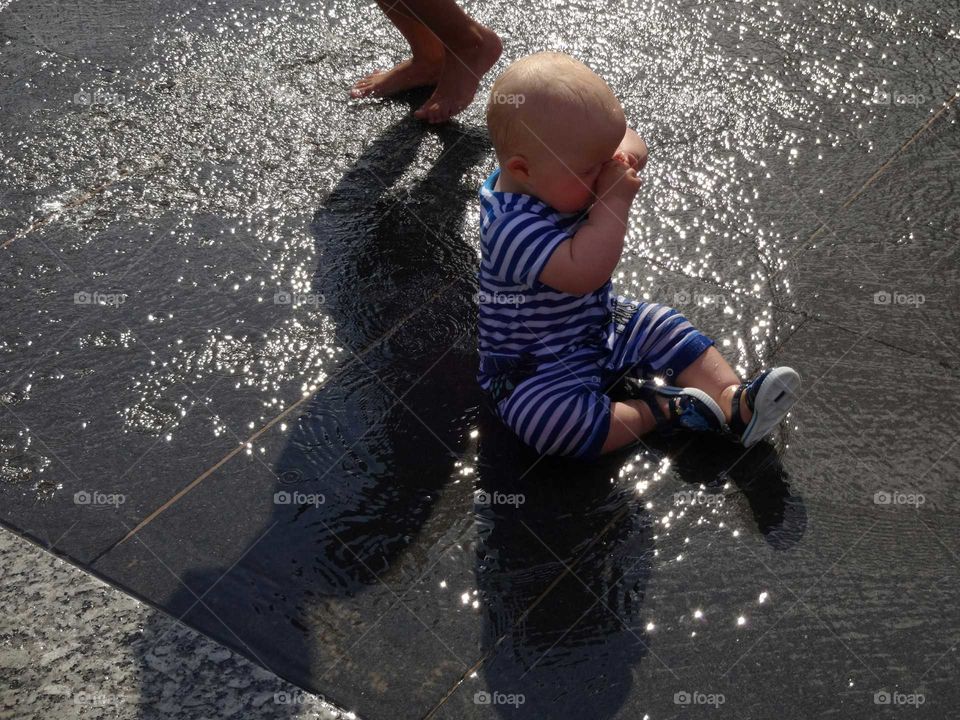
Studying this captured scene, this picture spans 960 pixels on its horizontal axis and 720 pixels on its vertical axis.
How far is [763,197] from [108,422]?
8.13 ft

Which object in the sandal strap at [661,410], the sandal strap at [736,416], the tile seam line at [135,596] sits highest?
the sandal strap at [736,416]

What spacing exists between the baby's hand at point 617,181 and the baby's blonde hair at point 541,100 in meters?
0.13

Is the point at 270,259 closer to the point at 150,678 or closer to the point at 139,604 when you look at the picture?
the point at 139,604

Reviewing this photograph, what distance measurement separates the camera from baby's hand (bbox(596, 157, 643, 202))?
2865 millimetres

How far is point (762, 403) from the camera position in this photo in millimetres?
2832

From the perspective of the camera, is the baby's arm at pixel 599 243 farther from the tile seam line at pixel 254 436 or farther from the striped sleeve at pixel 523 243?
the tile seam line at pixel 254 436

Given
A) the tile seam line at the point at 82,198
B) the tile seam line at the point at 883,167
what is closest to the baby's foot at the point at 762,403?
the tile seam line at the point at 883,167

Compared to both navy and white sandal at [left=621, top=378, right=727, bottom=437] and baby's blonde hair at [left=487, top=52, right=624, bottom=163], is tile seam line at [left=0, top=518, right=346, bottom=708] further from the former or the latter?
baby's blonde hair at [left=487, top=52, right=624, bottom=163]

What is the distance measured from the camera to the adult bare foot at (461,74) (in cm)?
433

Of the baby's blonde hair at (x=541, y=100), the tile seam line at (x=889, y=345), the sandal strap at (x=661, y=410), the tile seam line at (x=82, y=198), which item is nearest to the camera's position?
the baby's blonde hair at (x=541, y=100)

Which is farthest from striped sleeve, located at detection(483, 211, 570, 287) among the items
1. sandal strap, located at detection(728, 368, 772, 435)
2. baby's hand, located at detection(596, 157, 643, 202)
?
sandal strap, located at detection(728, 368, 772, 435)

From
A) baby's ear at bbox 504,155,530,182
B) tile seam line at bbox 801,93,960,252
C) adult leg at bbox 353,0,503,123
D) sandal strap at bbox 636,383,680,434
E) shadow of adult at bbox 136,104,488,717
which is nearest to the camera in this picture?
shadow of adult at bbox 136,104,488,717

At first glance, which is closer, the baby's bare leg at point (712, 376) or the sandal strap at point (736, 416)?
the sandal strap at point (736, 416)

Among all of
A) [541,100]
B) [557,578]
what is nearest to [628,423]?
[557,578]
